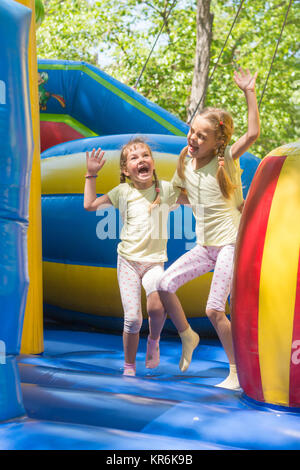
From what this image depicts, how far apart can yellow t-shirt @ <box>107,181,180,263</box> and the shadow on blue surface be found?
694 millimetres

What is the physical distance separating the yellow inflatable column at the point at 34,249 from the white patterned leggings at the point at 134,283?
1.42ft

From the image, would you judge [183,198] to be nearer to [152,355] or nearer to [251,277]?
[152,355]

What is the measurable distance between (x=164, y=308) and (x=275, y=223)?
89 centimetres

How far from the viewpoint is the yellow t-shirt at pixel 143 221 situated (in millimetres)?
2459

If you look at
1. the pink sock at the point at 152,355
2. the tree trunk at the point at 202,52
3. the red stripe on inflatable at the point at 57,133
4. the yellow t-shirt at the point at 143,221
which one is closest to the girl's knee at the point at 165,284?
the yellow t-shirt at the point at 143,221

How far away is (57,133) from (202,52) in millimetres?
4046

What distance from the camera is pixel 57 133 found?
4.25 meters

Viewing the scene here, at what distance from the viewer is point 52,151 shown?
3.52 m

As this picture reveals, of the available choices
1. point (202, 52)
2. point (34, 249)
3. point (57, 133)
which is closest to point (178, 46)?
point (202, 52)

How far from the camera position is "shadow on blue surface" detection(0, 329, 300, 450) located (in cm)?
123

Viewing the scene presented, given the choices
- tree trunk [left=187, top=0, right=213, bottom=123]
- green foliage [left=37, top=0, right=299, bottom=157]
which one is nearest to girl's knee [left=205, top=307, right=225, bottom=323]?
tree trunk [left=187, top=0, right=213, bottom=123]

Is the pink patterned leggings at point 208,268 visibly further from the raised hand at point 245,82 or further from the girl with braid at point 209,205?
the raised hand at point 245,82
